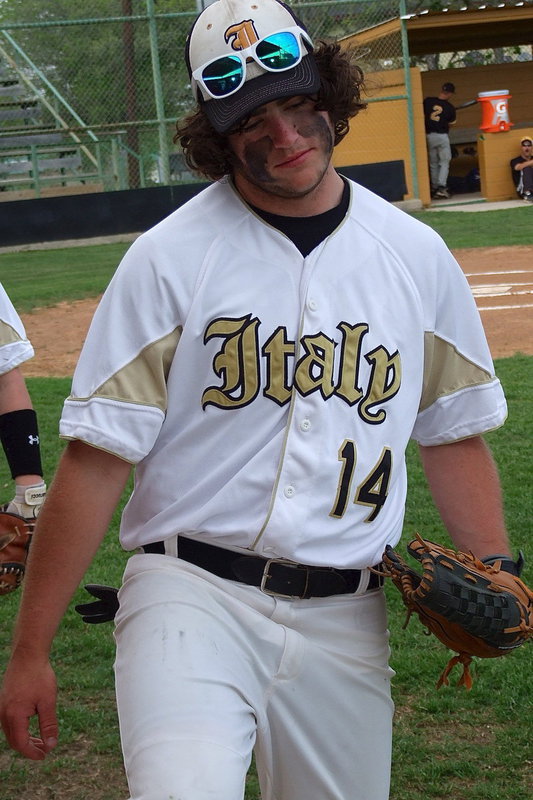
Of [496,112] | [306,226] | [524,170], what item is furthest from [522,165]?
[306,226]

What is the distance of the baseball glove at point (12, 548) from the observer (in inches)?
138

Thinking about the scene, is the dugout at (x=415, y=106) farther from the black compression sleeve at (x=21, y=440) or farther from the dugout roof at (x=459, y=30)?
the black compression sleeve at (x=21, y=440)

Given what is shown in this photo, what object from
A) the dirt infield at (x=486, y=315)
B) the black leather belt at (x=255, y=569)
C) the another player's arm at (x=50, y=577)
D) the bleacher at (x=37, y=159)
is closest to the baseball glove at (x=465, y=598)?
the black leather belt at (x=255, y=569)

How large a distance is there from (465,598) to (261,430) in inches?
23.7

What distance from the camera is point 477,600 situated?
101 inches

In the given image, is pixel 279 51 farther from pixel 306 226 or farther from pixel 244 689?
pixel 244 689

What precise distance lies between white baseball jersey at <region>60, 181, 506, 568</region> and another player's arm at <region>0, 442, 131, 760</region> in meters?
0.10

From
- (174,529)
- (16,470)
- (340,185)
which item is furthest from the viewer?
(16,470)

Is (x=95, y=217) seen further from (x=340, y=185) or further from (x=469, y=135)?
(x=340, y=185)

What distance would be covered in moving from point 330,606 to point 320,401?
493mm

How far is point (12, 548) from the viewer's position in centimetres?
354

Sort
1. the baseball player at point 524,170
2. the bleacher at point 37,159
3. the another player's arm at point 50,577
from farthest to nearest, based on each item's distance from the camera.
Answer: the baseball player at point 524,170
the bleacher at point 37,159
the another player's arm at point 50,577

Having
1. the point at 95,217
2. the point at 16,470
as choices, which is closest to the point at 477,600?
the point at 16,470

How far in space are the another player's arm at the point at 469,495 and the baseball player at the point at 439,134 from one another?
20.3m
